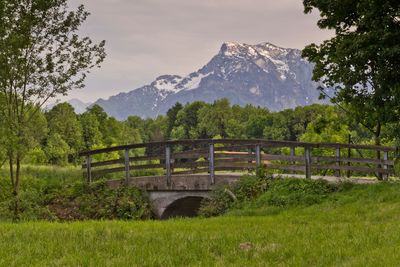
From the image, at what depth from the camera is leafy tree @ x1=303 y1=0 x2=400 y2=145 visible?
1465 cm

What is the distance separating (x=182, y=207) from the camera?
22125mm

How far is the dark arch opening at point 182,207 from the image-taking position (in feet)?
68.8

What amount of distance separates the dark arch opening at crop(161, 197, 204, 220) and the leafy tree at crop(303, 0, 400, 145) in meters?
7.94

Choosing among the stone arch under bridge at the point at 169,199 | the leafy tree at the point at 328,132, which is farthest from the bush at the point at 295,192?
the leafy tree at the point at 328,132

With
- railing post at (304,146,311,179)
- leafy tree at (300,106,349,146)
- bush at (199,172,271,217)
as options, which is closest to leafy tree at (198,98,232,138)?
leafy tree at (300,106,349,146)

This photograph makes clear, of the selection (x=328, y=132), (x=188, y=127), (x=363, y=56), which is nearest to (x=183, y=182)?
(x=363, y=56)

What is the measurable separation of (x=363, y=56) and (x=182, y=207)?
11216 mm

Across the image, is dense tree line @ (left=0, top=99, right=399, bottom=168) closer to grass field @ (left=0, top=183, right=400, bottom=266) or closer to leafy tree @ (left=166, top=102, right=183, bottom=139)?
leafy tree @ (left=166, top=102, right=183, bottom=139)

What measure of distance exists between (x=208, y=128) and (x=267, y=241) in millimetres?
97670

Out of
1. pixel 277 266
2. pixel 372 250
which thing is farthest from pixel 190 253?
pixel 372 250

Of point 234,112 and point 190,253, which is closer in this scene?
point 190,253

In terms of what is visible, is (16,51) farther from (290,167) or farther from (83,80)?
(290,167)

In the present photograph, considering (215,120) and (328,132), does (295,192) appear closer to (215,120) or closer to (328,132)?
(328,132)

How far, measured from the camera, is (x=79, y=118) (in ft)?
296
